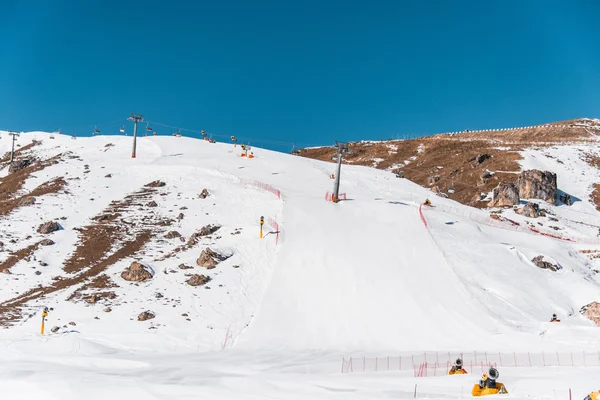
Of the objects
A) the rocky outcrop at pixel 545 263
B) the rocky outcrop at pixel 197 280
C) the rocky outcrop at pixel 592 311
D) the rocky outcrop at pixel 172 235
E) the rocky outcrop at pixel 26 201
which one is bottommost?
the rocky outcrop at pixel 592 311

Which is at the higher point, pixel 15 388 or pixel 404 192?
pixel 404 192

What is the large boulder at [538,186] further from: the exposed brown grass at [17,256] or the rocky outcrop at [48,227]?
the exposed brown grass at [17,256]

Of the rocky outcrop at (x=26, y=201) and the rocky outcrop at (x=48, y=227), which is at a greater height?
the rocky outcrop at (x=26, y=201)

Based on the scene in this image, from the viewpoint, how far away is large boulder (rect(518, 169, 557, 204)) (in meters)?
55.1

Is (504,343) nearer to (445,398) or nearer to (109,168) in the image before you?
(445,398)

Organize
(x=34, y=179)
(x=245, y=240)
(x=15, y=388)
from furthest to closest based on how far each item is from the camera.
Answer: (x=34, y=179) < (x=245, y=240) < (x=15, y=388)

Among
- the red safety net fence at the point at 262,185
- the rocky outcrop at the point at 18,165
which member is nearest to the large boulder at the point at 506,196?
the red safety net fence at the point at 262,185

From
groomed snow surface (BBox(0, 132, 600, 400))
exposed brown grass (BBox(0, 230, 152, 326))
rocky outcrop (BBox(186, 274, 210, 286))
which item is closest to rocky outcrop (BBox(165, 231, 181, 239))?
groomed snow surface (BBox(0, 132, 600, 400))

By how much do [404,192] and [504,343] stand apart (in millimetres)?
31722

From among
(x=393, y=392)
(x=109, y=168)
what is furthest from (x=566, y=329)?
(x=109, y=168)

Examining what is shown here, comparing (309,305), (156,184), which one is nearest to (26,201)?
(156,184)

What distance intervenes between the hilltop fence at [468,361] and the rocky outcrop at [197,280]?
12.9m

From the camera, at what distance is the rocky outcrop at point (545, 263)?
35531 millimetres

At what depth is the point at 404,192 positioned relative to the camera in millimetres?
55812
